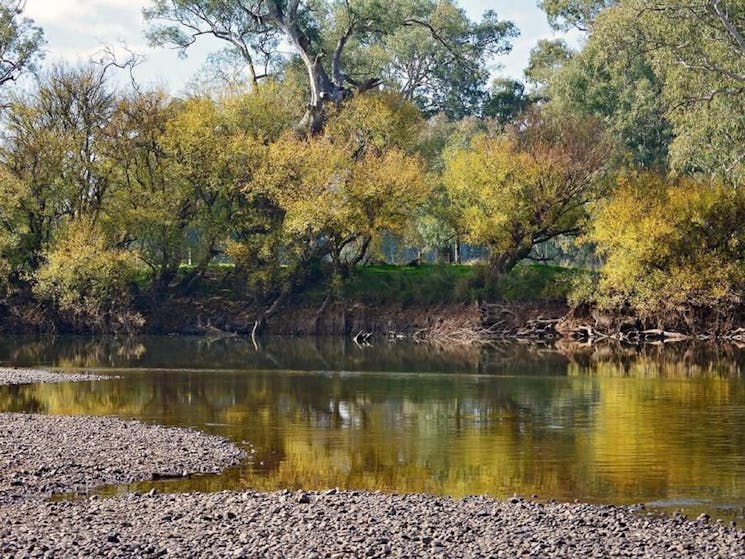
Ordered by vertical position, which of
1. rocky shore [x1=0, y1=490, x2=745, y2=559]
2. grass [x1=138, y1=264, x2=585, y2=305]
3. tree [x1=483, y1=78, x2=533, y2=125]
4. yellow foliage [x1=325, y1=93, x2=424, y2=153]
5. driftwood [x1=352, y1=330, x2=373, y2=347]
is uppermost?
tree [x1=483, y1=78, x2=533, y2=125]

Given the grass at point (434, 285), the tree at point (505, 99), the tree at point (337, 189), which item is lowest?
the grass at point (434, 285)

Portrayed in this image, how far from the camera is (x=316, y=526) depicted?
17984 millimetres

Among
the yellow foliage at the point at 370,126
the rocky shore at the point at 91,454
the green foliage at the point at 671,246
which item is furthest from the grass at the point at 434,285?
the rocky shore at the point at 91,454

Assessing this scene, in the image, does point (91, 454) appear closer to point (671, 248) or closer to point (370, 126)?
point (671, 248)

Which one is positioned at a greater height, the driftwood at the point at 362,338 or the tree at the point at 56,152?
the tree at the point at 56,152

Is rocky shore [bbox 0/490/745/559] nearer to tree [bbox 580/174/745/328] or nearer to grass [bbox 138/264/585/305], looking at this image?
tree [bbox 580/174/745/328]

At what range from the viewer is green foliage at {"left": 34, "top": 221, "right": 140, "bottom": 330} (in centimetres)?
6600

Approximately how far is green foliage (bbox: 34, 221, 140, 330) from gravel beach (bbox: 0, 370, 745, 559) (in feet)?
146

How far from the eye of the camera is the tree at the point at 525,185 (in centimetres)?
6838

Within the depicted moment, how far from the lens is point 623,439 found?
28031 mm

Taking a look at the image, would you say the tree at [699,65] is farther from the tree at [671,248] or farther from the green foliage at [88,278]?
the green foliage at [88,278]

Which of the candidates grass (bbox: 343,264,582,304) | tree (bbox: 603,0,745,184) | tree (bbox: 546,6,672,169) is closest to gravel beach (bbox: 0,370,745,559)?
tree (bbox: 603,0,745,184)

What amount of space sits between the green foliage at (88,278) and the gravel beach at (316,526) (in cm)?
4444

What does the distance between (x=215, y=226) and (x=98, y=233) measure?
7.30 meters
